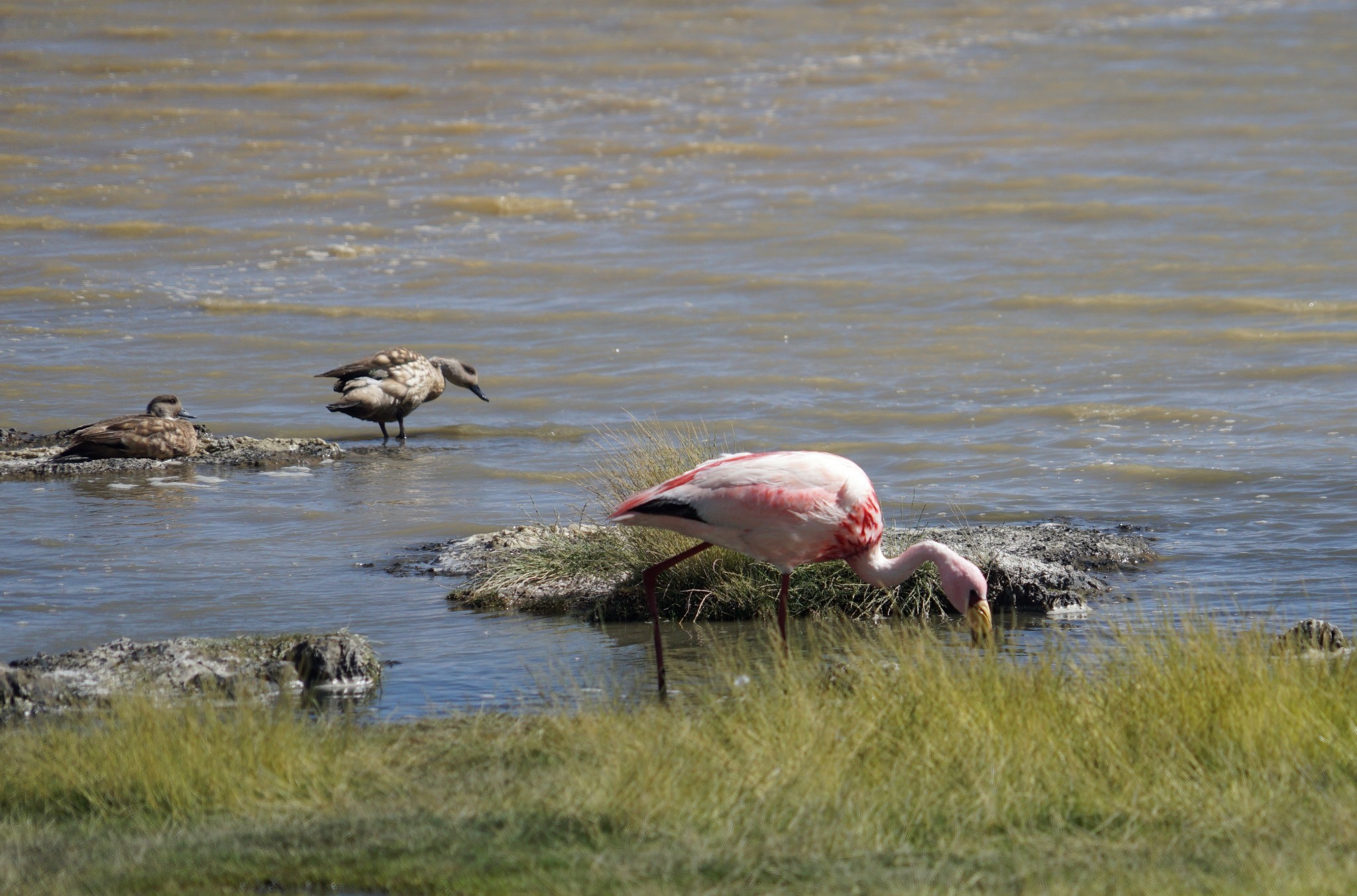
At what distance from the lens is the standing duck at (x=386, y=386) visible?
14023 mm

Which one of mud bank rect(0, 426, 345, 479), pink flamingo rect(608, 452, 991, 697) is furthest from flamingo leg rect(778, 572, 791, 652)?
mud bank rect(0, 426, 345, 479)

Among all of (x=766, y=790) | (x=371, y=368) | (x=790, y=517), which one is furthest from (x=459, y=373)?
(x=766, y=790)

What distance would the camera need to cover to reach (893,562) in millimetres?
7336

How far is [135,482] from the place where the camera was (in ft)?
38.5

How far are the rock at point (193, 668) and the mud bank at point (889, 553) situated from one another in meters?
1.54

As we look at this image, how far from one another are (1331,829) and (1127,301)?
1429cm

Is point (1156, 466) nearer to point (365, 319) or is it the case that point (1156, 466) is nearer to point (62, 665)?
point (62, 665)

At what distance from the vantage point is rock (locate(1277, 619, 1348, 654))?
650cm

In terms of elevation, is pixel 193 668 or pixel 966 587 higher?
pixel 966 587

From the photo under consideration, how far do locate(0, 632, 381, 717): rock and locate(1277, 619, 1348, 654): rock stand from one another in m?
3.61

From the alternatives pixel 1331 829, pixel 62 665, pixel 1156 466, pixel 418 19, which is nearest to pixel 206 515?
pixel 62 665

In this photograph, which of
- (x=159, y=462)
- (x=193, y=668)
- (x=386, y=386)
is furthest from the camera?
(x=386, y=386)

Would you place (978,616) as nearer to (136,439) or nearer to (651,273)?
(136,439)

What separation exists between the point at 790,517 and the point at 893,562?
1.84 ft
